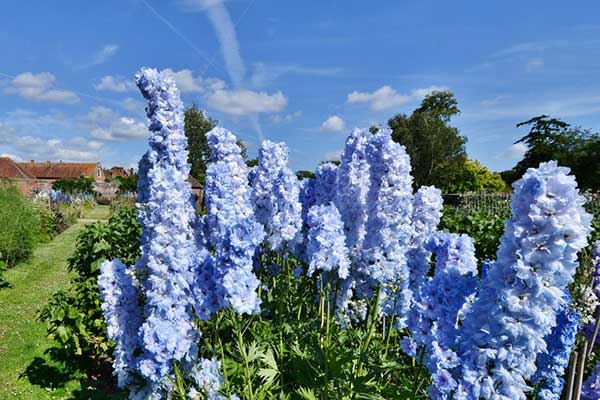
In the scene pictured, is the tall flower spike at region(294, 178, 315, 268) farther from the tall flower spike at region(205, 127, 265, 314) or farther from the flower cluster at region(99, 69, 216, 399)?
the flower cluster at region(99, 69, 216, 399)

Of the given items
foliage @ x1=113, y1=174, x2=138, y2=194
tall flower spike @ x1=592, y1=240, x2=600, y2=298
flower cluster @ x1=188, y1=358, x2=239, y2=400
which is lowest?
flower cluster @ x1=188, y1=358, x2=239, y2=400

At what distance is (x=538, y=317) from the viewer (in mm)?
1448

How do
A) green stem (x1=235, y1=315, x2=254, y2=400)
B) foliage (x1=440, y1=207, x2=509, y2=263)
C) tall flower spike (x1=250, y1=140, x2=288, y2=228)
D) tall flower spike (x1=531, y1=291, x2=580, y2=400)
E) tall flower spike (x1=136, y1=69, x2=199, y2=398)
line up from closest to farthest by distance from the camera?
1. tall flower spike (x1=531, y1=291, x2=580, y2=400)
2. tall flower spike (x1=136, y1=69, x2=199, y2=398)
3. green stem (x1=235, y1=315, x2=254, y2=400)
4. tall flower spike (x1=250, y1=140, x2=288, y2=228)
5. foliage (x1=440, y1=207, x2=509, y2=263)

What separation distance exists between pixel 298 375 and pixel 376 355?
609 mm

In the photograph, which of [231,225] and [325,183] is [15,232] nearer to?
[325,183]

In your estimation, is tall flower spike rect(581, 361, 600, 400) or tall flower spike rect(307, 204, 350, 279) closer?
tall flower spike rect(307, 204, 350, 279)

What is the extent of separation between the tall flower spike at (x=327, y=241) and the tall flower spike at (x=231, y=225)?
0.43 m


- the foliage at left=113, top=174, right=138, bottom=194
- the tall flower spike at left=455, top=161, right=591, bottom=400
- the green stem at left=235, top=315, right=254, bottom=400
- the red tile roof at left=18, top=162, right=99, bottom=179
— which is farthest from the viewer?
the red tile roof at left=18, top=162, right=99, bottom=179

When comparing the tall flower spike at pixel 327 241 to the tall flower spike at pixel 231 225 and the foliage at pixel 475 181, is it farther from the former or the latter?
the foliage at pixel 475 181

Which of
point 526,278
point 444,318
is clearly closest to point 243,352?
point 444,318

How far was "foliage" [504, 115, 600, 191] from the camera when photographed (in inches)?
1692

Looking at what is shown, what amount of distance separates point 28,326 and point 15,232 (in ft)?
20.8

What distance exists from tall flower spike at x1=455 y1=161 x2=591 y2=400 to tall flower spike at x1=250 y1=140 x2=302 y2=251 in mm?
2145

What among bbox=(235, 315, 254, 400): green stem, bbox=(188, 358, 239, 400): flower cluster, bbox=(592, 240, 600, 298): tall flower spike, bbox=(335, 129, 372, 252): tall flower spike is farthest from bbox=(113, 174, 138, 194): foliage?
bbox=(592, 240, 600, 298): tall flower spike
